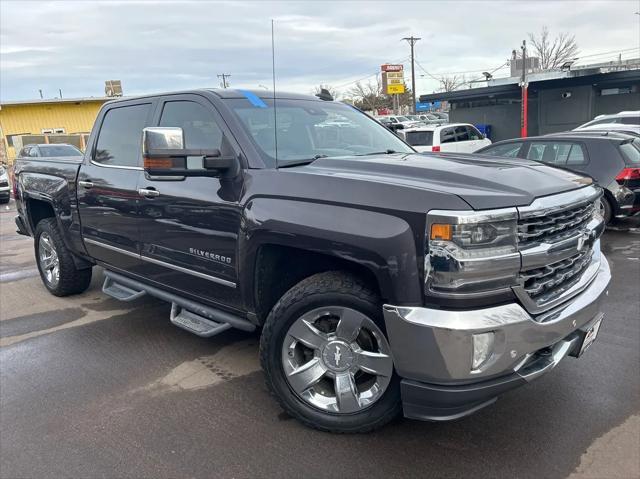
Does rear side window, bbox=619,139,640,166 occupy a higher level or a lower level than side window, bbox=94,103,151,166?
lower

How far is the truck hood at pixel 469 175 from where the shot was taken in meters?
2.62

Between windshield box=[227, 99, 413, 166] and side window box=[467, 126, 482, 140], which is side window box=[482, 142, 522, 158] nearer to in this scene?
windshield box=[227, 99, 413, 166]

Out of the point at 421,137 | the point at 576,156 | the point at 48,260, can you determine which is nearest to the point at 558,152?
the point at 576,156

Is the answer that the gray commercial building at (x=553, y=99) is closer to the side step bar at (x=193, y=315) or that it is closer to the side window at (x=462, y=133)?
the side window at (x=462, y=133)

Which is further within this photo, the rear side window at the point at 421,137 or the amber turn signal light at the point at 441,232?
the rear side window at the point at 421,137

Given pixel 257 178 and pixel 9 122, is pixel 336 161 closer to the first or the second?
pixel 257 178

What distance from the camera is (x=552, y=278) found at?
9.23 feet

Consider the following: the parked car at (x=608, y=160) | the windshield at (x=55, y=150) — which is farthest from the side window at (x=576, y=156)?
the windshield at (x=55, y=150)

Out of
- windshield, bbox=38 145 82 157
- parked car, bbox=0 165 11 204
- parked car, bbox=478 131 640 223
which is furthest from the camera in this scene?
windshield, bbox=38 145 82 157

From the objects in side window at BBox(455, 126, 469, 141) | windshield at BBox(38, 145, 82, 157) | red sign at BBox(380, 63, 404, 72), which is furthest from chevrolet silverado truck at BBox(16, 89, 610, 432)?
red sign at BBox(380, 63, 404, 72)

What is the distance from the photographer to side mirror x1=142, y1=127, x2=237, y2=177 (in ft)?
10.6

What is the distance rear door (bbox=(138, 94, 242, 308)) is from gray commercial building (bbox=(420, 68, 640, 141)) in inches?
927

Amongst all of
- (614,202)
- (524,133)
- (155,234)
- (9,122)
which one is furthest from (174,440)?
(9,122)

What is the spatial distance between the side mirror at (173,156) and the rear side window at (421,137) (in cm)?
1398
